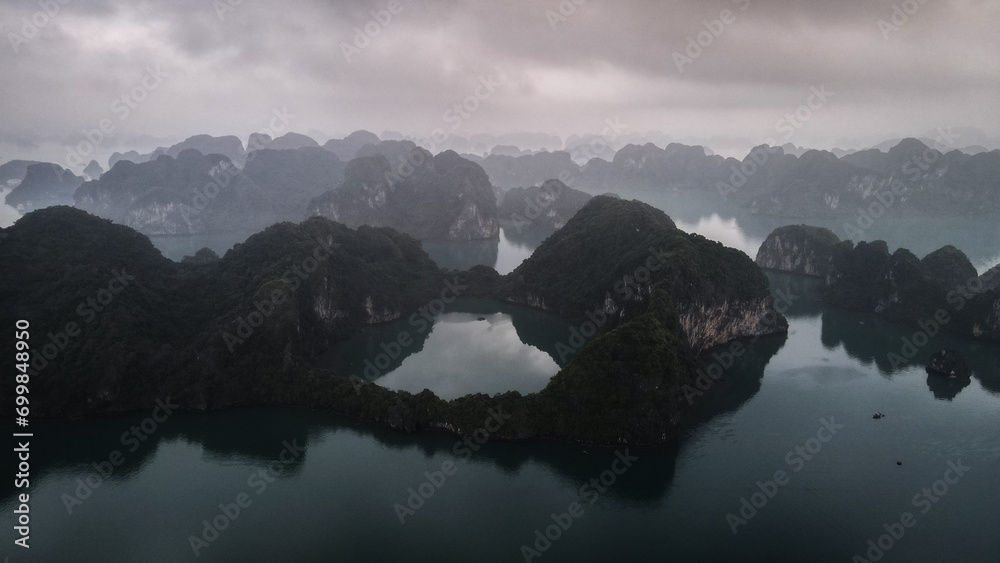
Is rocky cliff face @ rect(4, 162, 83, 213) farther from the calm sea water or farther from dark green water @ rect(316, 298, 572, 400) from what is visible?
the calm sea water

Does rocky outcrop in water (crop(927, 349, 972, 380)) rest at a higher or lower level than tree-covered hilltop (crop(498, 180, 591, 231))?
lower

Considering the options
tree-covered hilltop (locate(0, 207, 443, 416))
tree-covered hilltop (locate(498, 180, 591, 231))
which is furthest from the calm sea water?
tree-covered hilltop (locate(498, 180, 591, 231))

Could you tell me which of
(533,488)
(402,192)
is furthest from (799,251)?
(402,192)

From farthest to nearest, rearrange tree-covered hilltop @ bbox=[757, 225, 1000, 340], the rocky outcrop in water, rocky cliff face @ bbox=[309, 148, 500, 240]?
rocky cliff face @ bbox=[309, 148, 500, 240] → tree-covered hilltop @ bbox=[757, 225, 1000, 340] → the rocky outcrop in water

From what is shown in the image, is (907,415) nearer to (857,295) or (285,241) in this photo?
(857,295)

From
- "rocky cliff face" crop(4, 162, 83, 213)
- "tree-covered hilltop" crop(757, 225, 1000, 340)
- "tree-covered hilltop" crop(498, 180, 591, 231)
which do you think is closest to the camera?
"tree-covered hilltop" crop(757, 225, 1000, 340)

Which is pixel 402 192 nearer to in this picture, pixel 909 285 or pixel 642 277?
pixel 642 277
